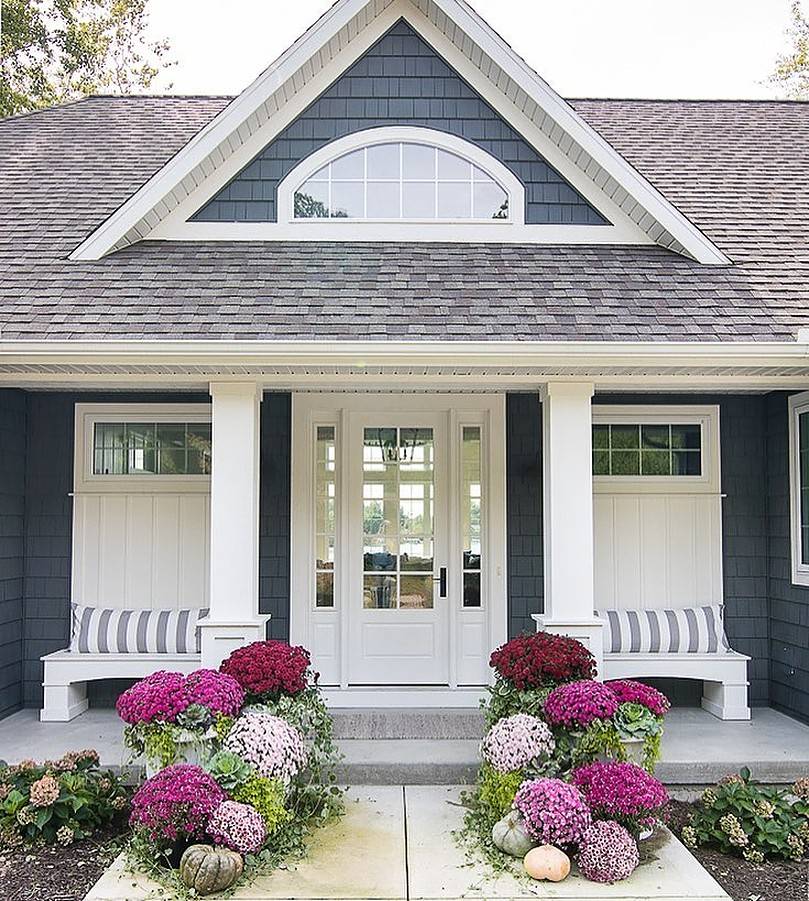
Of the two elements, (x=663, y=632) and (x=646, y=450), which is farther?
(x=646, y=450)

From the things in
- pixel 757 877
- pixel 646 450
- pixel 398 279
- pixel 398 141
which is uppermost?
pixel 398 141

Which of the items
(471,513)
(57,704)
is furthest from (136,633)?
(471,513)

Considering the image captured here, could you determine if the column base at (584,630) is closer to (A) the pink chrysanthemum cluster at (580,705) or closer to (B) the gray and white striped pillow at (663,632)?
(A) the pink chrysanthemum cluster at (580,705)

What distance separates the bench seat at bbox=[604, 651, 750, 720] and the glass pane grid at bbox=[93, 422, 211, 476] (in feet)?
11.2

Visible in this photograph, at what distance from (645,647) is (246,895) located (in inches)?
145

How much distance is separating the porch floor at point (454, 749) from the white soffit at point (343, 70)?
3279mm

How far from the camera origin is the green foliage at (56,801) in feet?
15.5

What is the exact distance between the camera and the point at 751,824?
479 centimetres

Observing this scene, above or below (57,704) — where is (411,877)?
below

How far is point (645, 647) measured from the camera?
6.85 metres

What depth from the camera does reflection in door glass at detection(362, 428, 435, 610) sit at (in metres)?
7.14

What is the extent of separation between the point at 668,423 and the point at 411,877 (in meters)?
4.21

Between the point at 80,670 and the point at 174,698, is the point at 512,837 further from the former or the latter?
the point at 80,670

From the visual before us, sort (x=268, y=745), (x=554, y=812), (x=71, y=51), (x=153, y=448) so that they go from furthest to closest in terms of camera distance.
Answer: (x=71, y=51)
(x=153, y=448)
(x=268, y=745)
(x=554, y=812)
